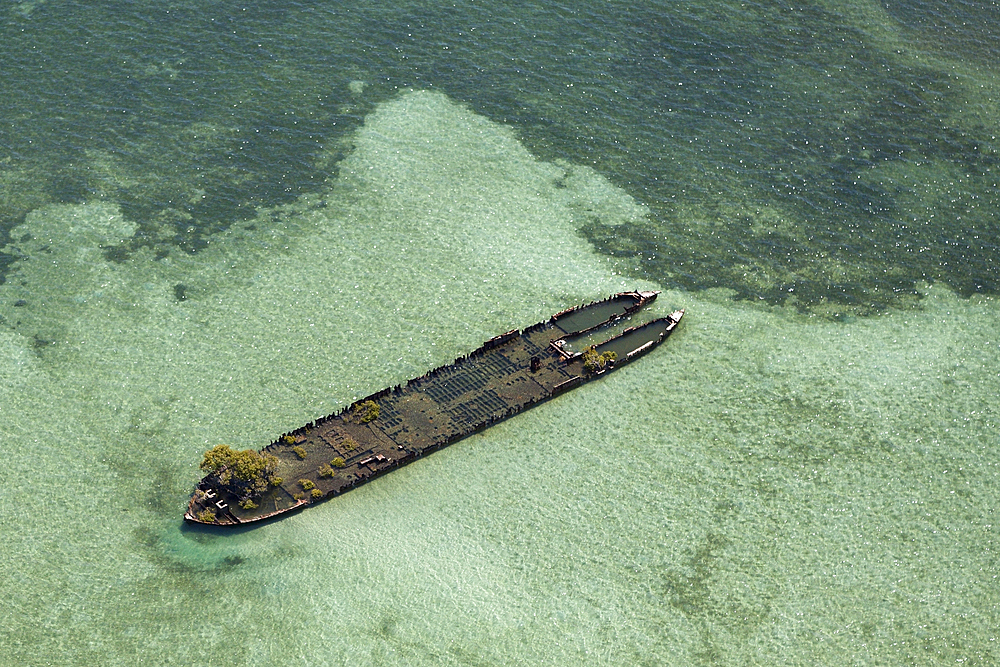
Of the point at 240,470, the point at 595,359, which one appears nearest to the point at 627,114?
the point at 595,359

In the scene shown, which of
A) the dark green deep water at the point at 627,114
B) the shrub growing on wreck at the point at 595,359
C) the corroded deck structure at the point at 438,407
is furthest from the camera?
the dark green deep water at the point at 627,114

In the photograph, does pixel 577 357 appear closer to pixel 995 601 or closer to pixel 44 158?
pixel 995 601

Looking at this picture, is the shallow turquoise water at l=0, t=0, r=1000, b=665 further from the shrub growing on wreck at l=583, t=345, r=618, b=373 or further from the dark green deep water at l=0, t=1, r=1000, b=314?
the shrub growing on wreck at l=583, t=345, r=618, b=373

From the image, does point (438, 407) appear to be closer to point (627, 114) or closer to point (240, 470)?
point (240, 470)

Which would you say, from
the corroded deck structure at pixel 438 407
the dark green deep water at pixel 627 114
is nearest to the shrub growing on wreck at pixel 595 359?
the corroded deck structure at pixel 438 407

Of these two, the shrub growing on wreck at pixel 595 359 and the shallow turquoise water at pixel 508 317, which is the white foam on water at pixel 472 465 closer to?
the shallow turquoise water at pixel 508 317

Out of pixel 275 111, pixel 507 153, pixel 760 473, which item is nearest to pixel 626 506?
pixel 760 473

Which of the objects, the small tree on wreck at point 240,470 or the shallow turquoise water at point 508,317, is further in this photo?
the small tree on wreck at point 240,470
